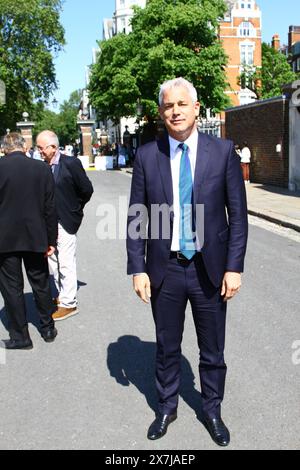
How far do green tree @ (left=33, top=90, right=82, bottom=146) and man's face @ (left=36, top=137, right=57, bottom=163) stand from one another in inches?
3579

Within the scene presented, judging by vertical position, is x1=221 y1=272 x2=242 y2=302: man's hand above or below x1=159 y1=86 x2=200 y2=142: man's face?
below

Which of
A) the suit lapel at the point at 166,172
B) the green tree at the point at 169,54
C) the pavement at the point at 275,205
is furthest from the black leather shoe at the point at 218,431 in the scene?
the green tree at the point at 169,54

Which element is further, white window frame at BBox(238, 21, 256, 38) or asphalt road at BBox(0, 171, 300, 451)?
white window frame at BBox(238, 21, 256, 38)

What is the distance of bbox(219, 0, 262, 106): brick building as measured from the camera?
5891 centimetres

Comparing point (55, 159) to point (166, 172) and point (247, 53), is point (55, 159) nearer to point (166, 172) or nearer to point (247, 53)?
point (166, 172)

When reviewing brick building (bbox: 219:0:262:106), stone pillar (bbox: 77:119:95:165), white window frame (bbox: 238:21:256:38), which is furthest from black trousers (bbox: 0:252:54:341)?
white window frame (bbox: 238:21:256:38)

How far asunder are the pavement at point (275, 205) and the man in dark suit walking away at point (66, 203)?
20.9 feet

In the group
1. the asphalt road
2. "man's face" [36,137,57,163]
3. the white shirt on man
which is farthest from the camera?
the white shirt on man

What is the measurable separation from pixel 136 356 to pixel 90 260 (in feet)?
13.8

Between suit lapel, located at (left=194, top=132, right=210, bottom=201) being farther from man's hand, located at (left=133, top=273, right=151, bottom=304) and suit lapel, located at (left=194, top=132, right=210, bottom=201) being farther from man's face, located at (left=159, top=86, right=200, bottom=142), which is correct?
man's hand, located at (left=133, top=273, right=151, bottom=304)

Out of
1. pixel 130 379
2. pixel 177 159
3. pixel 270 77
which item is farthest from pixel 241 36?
pixel 177 159

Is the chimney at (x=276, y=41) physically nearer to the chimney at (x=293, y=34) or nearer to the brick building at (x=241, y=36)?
the chimney at (x=293, y=34)

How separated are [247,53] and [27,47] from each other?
1007 inches

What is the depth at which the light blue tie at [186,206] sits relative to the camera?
3.02 metres
